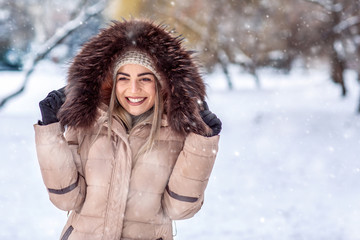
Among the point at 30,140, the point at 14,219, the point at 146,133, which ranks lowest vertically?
the point at 30,140

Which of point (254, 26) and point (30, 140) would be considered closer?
point (30, 140)

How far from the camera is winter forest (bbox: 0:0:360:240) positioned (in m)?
4.54

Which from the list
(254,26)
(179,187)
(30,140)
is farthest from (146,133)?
(254,26)

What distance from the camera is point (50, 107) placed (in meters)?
2.00

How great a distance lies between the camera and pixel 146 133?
2121 millimetres

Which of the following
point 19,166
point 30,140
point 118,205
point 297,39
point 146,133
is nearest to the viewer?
point 118,205

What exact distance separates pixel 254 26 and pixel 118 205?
17267 mm

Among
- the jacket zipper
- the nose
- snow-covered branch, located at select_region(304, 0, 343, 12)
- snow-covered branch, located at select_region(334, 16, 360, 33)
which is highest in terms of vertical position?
snow-covered branch, located at select_region(304, 0, 343, 12)

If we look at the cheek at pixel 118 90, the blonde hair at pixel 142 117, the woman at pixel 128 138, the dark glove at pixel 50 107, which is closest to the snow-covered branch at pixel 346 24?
the woman at pixel 128 138

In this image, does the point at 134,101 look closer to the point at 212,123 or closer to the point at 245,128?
the point at 212,123

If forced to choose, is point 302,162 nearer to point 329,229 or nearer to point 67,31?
point 329,229

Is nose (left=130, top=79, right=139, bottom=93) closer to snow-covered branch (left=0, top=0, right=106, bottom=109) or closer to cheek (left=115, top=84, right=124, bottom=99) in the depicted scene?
cheek (left=115, top=84, right=124, bottom=99)

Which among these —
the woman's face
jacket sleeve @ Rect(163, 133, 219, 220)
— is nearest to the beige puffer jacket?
jacket sleeve @ Rect(163, 133, 219, 220)

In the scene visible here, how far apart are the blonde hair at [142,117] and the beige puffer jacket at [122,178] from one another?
0.12ft
